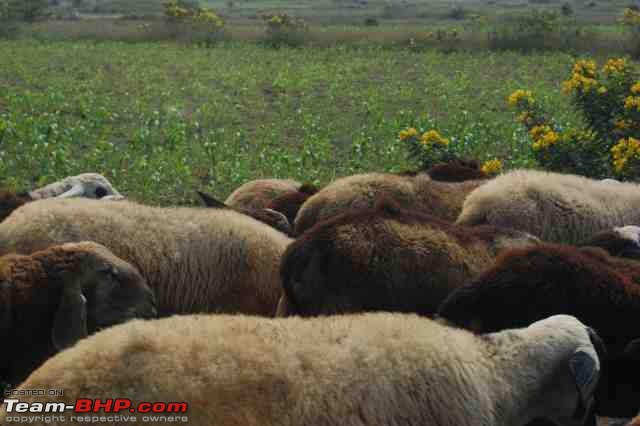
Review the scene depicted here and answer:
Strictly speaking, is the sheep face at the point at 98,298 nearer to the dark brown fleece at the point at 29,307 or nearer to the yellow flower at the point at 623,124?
the dark brown fleece at the point at 29,307

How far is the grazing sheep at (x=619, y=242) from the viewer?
639 cm

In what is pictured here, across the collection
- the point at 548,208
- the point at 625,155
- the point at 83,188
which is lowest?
the point at 83,188

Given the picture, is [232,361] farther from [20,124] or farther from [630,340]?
[20,124]

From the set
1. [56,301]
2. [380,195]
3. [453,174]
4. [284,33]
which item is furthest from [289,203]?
[284,33]

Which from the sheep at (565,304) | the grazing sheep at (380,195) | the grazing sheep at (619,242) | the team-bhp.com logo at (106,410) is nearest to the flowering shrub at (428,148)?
the grazing sheep at (380,195)

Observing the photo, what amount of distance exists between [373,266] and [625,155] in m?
5.83

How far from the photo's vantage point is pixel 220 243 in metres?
6.52

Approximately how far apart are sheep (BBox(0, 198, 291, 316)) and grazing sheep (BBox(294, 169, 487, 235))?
130cm

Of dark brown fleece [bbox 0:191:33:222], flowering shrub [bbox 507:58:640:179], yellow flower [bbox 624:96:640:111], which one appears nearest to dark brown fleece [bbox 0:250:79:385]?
dark brown fleece [bbox 0:191:33:222]

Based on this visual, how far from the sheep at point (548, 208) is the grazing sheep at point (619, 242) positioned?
823 mm

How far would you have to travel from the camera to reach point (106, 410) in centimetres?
322

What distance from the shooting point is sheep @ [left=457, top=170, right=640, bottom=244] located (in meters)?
7.43

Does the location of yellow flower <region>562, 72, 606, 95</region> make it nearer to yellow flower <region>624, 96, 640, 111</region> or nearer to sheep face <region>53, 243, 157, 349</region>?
yellow flower <region>624, 96, 640, 111</region>

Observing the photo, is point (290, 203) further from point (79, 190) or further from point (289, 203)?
point (79, 190)
